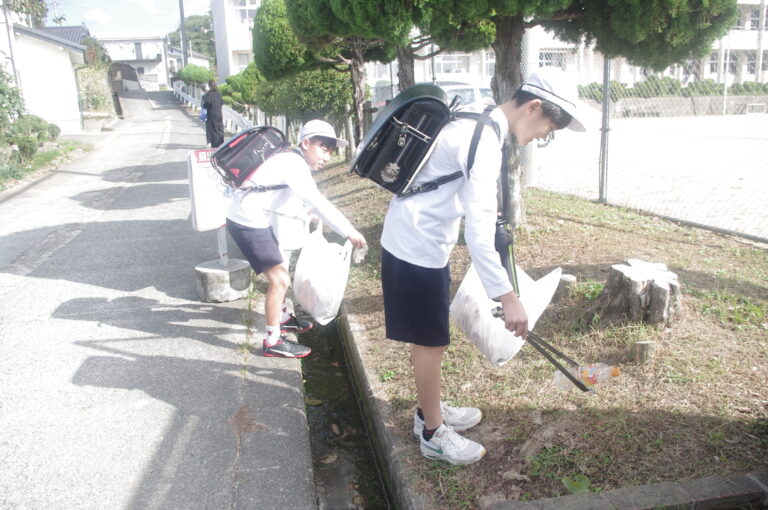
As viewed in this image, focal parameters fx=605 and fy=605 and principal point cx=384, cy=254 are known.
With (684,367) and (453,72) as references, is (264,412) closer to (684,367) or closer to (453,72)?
(684,367)

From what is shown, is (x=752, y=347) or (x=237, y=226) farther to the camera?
(x=237, y=226)

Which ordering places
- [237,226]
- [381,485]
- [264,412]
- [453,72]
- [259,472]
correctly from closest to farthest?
[259,472] → [381,485] → [264,412] → [237,226] → [453,72]

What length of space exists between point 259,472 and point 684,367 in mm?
2434

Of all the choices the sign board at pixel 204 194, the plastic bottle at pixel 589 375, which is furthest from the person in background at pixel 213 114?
the plastic bottle at pixel 589 375

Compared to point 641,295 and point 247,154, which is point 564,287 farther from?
point 247,154

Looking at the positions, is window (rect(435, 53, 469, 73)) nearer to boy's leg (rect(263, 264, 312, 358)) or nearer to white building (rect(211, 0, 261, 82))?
white building (rect(211, 0, 261, 82))

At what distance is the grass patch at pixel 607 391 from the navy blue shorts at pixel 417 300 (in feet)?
2.26

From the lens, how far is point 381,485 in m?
3.32

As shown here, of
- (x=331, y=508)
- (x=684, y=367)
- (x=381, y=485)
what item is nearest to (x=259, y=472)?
(x=331, y=508)

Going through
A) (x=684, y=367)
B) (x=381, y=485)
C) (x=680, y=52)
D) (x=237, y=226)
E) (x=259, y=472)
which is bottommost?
(x=381, y=485)

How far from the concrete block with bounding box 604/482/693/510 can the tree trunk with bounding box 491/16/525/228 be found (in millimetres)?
3192

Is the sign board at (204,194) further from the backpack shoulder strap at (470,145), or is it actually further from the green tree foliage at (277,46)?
the green tree foliage at (277,46)

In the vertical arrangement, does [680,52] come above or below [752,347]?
above

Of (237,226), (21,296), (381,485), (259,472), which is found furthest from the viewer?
(21,296)
